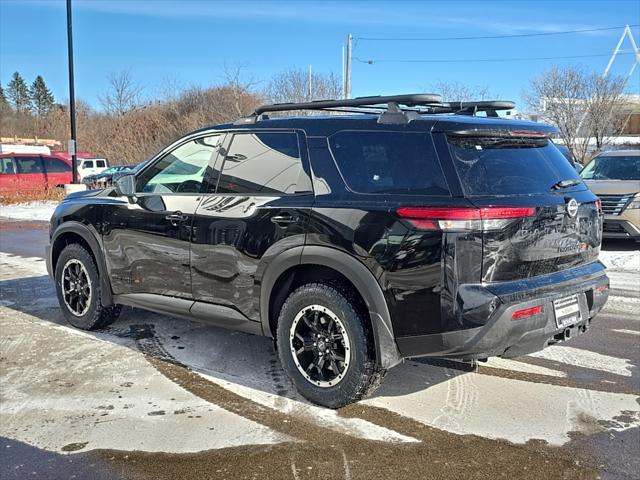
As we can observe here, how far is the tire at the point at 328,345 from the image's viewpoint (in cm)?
384

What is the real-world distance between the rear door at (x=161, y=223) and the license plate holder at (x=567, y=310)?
258 centimetres

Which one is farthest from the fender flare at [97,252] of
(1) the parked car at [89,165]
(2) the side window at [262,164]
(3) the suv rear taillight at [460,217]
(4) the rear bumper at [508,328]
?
(1) the parked car at [89,165]

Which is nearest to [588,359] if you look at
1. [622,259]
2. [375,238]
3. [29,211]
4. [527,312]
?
[527,312]

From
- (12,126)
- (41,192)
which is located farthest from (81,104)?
(41,192)

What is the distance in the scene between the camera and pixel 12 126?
6975 cm

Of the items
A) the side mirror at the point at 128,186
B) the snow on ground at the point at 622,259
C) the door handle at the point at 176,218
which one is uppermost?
the side mirror at the point at 128,186

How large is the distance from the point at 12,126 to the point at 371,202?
248 feet

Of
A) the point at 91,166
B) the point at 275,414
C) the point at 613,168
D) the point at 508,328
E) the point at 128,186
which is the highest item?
the point at 91,166

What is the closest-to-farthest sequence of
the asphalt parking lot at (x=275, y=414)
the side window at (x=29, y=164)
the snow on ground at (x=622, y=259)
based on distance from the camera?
the asphalt parking lot at (x=275, y=414)
the snow on ground at (x=622, y=259)
the side window at (x=29, y=164)

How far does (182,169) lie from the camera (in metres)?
4.96

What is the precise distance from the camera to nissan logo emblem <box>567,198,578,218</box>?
3.88 m

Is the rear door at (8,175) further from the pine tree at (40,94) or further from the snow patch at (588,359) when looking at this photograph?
the pine tree at (40,94)

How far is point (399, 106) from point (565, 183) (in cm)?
123

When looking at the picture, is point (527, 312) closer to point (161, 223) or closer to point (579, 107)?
point (161, 223)
